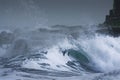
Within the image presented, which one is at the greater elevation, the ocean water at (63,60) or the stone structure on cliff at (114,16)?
the stone structure on cliff at (114,16)

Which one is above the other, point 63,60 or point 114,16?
point 114,16

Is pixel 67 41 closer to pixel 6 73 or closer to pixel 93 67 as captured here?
pixel 93 67

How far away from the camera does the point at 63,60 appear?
32062mm

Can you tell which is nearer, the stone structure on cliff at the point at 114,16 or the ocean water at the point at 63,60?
the ocean water at the point at 63,60

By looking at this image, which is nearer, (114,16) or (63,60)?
(63,60)

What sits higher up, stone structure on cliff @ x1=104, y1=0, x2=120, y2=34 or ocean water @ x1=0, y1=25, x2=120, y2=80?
stone structure on cliff @ x1=104, y1=0, x2=120, y2=34

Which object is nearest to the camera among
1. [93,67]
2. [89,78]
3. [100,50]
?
[89,78]

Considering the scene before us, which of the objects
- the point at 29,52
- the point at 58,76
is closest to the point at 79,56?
the point at 29,52

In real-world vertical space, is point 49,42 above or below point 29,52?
above

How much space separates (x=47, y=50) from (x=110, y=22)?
44.1 metres

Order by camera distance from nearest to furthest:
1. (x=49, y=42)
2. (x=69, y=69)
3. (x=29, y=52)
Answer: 1. (x=69, y=69)
2. (x=29, y=52)
3. (x=49, y=42)

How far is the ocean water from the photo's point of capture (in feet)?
85.1

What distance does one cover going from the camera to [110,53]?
35.7 m

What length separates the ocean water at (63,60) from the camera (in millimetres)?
25928
